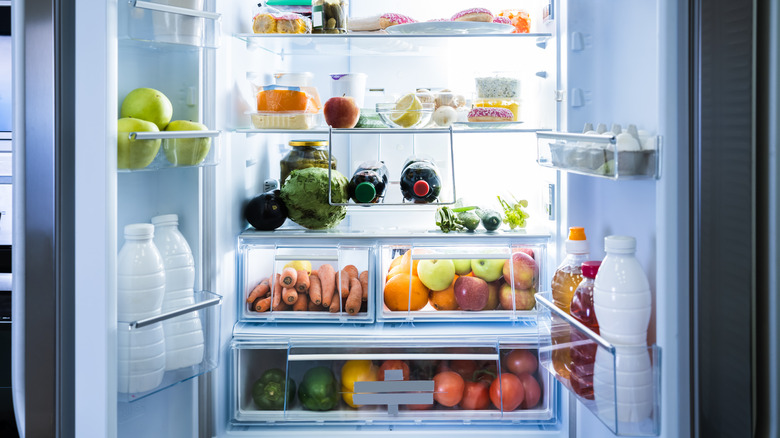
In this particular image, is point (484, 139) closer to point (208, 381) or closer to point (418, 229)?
point (418, 229)

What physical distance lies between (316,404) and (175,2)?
1113 millimetres

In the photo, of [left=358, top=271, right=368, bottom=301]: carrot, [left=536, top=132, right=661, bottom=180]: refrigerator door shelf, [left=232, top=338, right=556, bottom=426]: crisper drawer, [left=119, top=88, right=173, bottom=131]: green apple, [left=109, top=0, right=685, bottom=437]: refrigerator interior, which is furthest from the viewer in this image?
[left=358, top=271, right=368, bottom=301]: carrot

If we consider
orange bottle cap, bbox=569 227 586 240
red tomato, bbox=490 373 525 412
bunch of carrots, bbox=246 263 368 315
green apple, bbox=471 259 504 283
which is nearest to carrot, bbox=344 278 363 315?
bunch of carrots, bbox=246 263 368 315

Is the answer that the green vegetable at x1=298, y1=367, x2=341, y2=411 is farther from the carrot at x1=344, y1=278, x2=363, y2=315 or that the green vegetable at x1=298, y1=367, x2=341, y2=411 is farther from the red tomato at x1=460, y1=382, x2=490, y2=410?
the red tomato at x1=460, y1=382, x2=490, y2=410

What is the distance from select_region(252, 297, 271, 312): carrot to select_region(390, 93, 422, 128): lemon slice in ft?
2.12

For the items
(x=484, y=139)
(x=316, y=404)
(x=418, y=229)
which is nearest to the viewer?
(x=316, y=404)

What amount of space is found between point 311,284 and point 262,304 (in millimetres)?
155

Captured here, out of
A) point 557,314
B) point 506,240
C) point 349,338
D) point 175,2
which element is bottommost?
point 349,338

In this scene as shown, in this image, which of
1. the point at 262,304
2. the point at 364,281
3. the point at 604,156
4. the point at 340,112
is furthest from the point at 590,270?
the point at 262,304

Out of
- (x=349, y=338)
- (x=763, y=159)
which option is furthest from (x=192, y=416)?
(x=763, y=159)

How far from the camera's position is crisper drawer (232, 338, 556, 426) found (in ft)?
6.10

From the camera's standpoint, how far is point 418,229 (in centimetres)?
209

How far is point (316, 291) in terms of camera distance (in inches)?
76.5

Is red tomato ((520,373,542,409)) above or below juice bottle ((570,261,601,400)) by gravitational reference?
below
